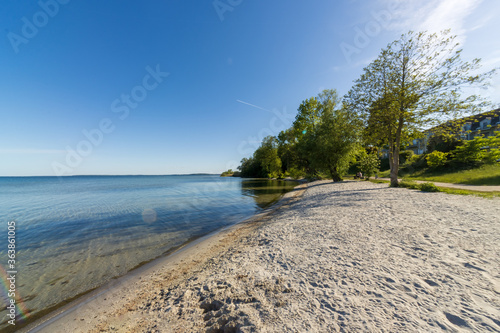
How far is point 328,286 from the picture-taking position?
3783 millimetres

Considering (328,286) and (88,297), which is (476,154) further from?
(88,297)

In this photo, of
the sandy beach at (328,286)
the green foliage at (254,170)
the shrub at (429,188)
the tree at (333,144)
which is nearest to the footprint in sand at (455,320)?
the sandy beach at (328,286)

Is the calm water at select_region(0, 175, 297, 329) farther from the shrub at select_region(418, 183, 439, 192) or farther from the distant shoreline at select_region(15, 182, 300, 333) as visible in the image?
the shrub at select_region(418, 183, 439, 192)

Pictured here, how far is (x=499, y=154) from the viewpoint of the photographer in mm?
20609

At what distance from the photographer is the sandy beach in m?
2.88

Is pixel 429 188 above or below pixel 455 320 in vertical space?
above

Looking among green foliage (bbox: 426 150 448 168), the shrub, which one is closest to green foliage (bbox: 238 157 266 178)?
green foliage (bbox: 426 150 448 168)

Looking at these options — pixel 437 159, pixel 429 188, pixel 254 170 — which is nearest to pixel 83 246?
pixel 429 188

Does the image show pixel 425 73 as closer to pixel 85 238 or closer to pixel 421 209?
pixel 421 209

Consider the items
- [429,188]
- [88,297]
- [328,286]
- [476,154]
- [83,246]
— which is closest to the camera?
[328,286]

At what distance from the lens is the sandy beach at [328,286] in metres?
2.88

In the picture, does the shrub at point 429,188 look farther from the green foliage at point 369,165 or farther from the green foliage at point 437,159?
the green foliage at point 437,159

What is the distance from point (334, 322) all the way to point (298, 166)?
146ft

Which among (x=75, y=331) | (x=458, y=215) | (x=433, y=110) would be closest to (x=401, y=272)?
(x=458, y=215)
